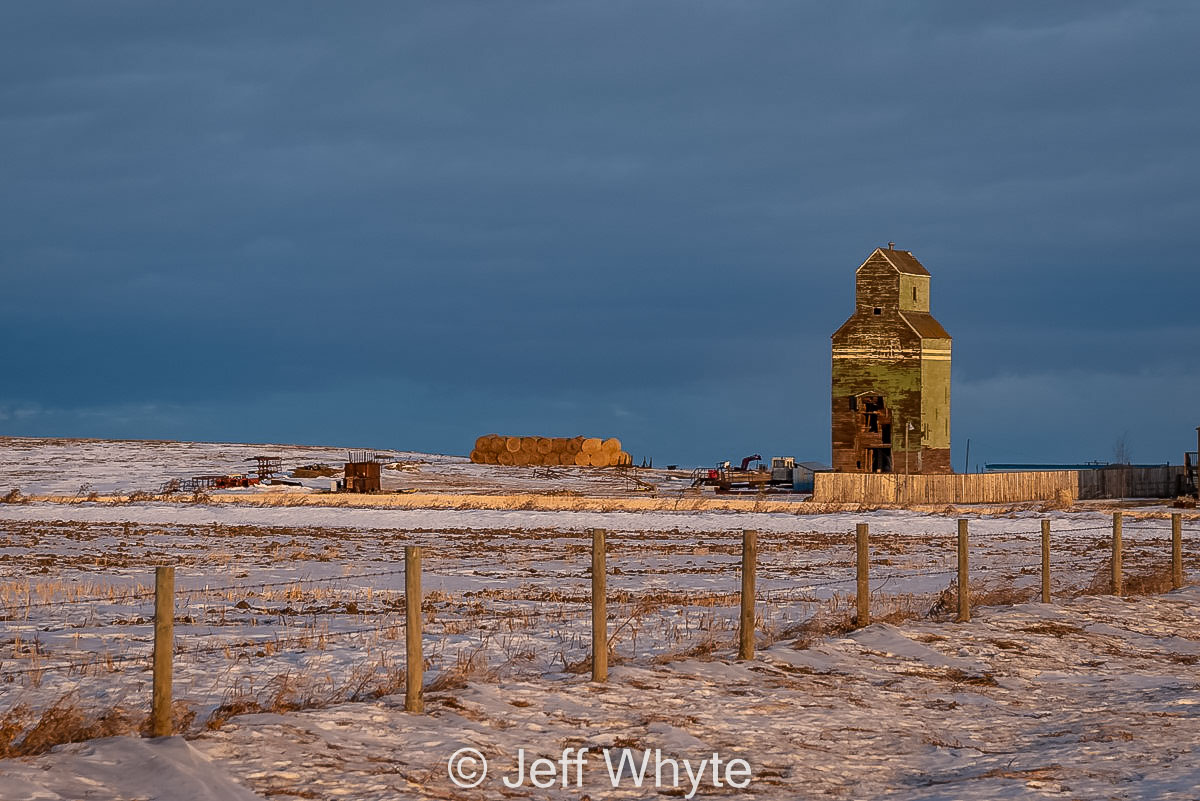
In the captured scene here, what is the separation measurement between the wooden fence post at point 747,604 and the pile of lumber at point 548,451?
7808 cm

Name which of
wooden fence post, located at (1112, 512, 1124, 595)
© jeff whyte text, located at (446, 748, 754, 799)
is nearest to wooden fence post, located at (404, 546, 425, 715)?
© jeff whyte text, located at (446, 748, 754, 799)

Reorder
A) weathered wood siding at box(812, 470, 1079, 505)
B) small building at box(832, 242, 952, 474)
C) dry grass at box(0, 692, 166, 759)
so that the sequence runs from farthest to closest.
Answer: small building at box(832, 242, 952, 474)
weathered wood siding at box(812, 470, 1079, 505)
dry grass at box(0, 692, 166, 759)

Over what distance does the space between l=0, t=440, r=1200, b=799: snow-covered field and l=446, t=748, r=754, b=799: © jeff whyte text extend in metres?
0.11

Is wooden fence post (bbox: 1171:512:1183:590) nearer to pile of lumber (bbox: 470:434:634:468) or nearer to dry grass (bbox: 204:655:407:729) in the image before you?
dry grass (bbox: 204:655:407:729)

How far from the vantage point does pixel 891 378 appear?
60625 millimetres

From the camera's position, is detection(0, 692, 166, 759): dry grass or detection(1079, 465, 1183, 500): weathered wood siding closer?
detection(0, 692, 166, 759): dry grass

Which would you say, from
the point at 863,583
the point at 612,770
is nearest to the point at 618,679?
the point at 612,770

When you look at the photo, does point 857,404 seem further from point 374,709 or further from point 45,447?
point 45,447

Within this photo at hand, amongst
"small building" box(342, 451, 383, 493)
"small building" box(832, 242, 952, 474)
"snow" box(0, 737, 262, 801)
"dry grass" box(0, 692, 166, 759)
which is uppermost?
"small building" box(832, 242, 952, 474)

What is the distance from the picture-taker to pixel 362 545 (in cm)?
3744

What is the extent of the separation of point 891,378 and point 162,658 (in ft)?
173

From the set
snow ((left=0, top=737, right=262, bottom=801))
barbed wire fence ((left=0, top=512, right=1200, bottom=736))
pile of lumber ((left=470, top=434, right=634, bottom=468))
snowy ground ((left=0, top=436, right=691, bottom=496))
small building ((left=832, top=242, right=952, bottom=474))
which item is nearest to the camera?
snow ((left=0, top=737, right=262, bottom=801))

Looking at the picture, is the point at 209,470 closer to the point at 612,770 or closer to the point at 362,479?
the point at 362,479

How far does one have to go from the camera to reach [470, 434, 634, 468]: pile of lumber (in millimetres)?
93938
